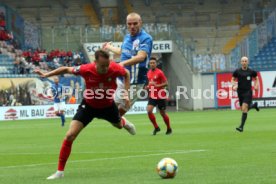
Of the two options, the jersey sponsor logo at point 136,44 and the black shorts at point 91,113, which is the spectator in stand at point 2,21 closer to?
the jersey sponsor logo at point 136,44

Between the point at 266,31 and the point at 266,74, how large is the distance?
3.07 m

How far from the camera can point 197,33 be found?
196 ft

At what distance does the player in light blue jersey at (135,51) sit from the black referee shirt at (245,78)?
337 inches

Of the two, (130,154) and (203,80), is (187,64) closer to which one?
(203,80)

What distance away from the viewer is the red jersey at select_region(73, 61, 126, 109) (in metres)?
12.4

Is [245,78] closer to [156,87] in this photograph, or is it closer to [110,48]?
[156,87]

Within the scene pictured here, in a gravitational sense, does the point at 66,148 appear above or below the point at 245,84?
below

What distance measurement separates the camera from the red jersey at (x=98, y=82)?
40.6 feet

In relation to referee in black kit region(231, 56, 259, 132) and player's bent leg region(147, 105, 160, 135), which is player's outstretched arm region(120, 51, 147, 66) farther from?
referee in black kit region(231, 56, 259, 132)

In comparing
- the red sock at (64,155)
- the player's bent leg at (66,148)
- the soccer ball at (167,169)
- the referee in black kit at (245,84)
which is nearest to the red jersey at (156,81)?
the referee in black kit at (245,84)

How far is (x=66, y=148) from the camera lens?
1238 cm

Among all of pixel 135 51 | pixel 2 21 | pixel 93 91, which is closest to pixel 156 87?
pixel 135 51

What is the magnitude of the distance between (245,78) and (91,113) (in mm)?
12898

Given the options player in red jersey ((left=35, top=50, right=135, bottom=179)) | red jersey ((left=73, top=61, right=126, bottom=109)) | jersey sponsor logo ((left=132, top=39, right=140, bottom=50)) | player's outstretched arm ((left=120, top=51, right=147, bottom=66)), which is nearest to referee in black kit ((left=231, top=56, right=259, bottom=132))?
jersey sponsor logo ((left=132, top=39, right=140, bottom=50))
